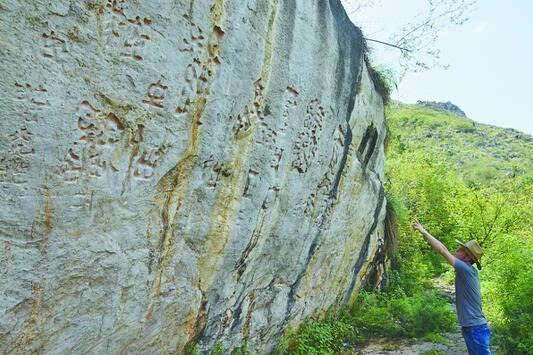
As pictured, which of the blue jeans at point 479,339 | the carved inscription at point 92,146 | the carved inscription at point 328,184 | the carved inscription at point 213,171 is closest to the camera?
the carved inscription at point 92,146

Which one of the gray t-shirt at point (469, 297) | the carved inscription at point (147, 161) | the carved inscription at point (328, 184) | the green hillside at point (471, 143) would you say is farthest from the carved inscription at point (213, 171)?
the green hillside at point (471, 143)

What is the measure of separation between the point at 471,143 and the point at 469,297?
66755 millimetres

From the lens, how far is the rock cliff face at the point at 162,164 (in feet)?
8.62

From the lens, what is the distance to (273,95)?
430 centimetres

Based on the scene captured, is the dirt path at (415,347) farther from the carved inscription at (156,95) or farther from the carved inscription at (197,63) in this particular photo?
the carved inscription at (156,95)

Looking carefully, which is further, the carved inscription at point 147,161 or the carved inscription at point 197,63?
the carved inscription at point 197,63

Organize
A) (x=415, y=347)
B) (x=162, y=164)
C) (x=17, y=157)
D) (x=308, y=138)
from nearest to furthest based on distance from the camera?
1. (x=17, y=157)
2. (x=162, y=164)
3. (x=308, y=138)
4. (x=415, y=347)

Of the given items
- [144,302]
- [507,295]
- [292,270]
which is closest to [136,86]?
[144,302]

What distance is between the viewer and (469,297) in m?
4.52

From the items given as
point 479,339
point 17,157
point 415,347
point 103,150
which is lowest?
point 415,347

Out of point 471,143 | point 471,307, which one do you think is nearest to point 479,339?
point 471,307

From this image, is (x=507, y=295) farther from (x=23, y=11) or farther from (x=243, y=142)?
(x=23, y=11)

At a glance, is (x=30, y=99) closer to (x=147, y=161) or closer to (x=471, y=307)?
(x=147, y=161)

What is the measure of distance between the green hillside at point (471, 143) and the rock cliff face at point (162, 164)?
48634 millimetres
